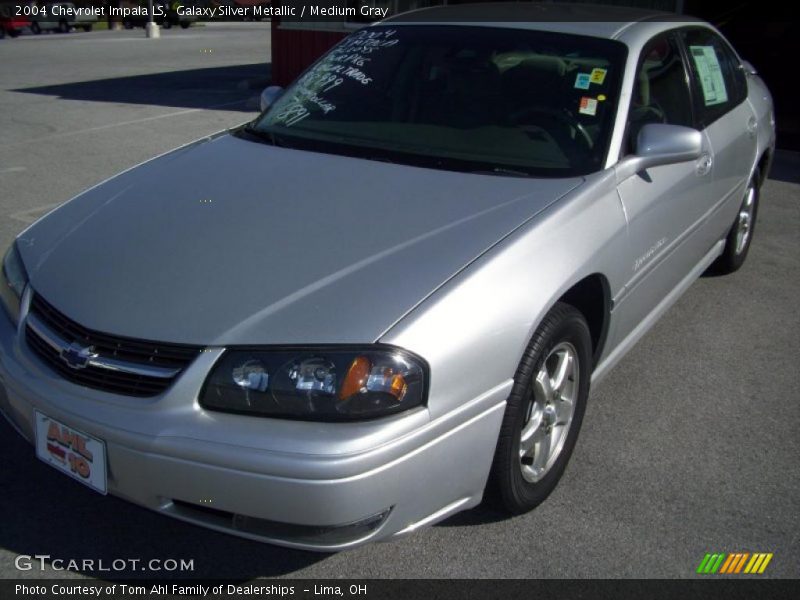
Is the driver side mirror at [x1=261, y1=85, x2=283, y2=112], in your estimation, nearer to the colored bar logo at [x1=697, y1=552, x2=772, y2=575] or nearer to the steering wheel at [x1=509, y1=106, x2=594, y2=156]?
the steering wheel at [x1=509, y1=106, x2=594, y2=156]

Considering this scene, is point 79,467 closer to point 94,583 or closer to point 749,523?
point 94,583

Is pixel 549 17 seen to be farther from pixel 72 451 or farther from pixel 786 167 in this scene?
pixel 786 167

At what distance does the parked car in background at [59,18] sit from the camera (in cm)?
3669

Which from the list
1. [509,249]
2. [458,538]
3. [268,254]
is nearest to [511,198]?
[509,249]

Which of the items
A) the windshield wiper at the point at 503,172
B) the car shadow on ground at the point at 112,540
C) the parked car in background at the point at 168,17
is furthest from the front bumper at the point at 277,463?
the parked car in background at the point at 168,17

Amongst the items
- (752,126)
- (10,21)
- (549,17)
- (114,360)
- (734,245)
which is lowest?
(10,21)

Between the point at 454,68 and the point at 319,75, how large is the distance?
713 mm

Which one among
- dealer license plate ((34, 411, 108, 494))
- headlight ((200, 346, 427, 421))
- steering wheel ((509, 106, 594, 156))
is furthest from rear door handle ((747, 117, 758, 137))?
dealer license plate ((34, 411, 108, 494))

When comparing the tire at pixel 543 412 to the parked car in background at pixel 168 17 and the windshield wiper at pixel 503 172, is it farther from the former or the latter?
the parked car in background at pixel 168 17

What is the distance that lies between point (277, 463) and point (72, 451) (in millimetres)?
674

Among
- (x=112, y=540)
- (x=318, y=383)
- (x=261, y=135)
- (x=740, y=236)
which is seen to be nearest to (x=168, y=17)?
(x=740, y=236)

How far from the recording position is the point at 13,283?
2928 millimetres

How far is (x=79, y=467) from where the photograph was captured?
2453 mm

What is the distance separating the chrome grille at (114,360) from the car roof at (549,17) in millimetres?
2285
